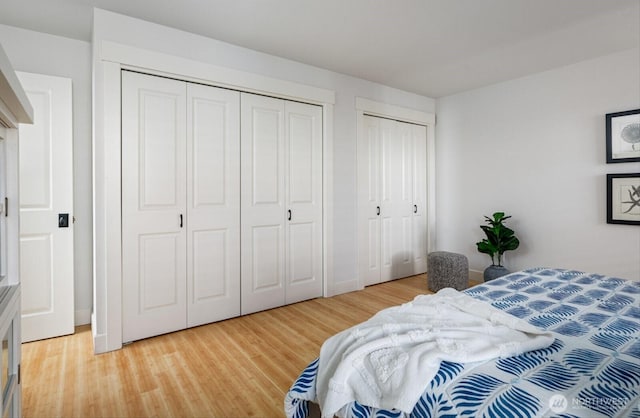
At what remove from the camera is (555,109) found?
146 inches

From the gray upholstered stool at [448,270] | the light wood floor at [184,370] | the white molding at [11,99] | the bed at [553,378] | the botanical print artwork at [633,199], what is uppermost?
the white molding at [11,99]

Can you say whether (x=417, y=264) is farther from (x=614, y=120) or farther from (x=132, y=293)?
(x=132, y=293)

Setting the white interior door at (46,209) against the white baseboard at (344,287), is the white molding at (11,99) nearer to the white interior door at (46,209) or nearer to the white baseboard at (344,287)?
the white interior door at (46,209)

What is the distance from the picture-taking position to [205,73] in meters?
2.90

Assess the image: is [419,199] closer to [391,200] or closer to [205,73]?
[391,200]

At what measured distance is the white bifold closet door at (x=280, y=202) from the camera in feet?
10.6

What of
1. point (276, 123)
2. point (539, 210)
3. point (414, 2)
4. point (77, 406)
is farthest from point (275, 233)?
point (539, 210)

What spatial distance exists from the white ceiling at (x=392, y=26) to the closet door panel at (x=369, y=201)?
83 cm

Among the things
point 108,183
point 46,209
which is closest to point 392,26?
point 108,183

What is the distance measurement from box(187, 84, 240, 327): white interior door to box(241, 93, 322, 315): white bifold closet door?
0.31 feet

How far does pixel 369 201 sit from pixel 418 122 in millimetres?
1414

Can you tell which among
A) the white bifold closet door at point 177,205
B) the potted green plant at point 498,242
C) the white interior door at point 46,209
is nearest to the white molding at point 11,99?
the white bifold closet door at point 177,205

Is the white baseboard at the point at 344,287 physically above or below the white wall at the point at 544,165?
below

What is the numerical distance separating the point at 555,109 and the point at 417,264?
2.50 meters
